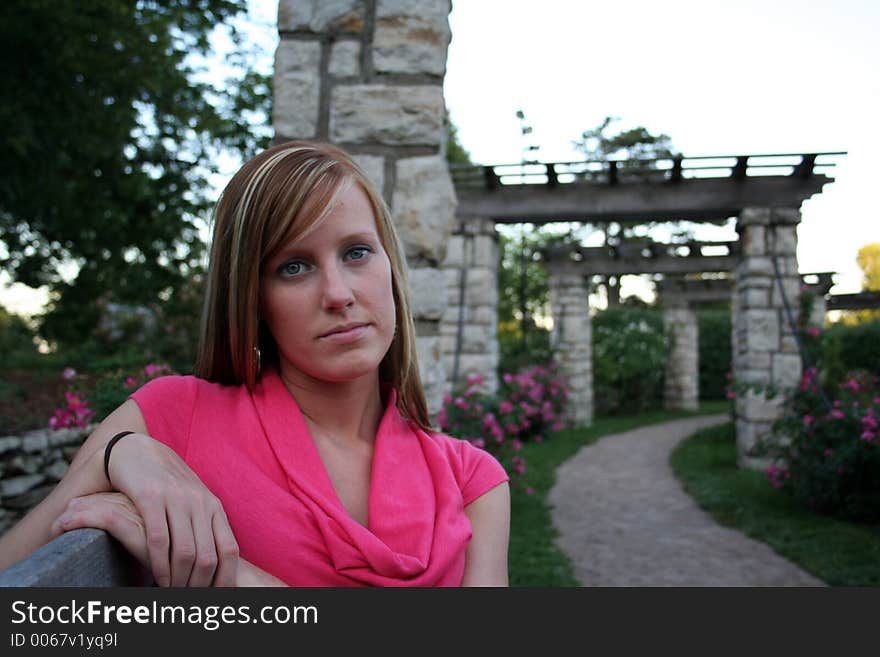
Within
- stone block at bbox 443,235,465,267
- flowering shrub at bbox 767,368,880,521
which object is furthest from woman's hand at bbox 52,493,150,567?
stone block at bbox 443,235,465,267

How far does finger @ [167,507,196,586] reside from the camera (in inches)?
33.0

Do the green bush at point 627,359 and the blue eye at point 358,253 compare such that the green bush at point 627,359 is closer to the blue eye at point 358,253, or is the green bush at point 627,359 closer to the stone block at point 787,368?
the stone block at point 787,368

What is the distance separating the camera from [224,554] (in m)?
0.88

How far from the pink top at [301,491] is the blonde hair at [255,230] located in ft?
0.23

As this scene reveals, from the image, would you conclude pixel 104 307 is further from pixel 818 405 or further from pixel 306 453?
pixel 306 453

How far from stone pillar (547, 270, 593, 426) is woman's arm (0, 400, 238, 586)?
12.2 metres

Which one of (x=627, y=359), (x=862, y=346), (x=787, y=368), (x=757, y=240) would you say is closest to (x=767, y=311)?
(x=787, y=368)

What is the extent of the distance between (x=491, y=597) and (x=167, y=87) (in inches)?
290

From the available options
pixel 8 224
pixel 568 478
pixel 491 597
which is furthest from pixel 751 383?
pixel 8 224

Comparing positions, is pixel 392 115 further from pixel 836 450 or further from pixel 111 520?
pixel 836 450

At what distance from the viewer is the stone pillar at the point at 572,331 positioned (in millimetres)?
12984

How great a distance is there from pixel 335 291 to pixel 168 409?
33cm

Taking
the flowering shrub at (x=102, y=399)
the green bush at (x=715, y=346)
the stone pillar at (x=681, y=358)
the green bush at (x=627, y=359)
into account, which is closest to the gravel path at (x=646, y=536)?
the flowering shrub at (x=102, y=399)

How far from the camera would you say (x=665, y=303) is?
1652 cm
